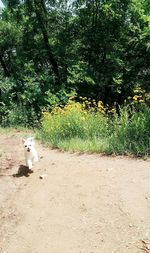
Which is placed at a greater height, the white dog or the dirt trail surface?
the white dog

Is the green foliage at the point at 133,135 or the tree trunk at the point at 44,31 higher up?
the tree trunk at the point at 44,31

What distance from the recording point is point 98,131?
10.2m

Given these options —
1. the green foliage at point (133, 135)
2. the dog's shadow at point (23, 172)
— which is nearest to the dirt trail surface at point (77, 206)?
the dog's shadow at point (23, 172)

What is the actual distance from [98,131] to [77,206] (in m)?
4.20

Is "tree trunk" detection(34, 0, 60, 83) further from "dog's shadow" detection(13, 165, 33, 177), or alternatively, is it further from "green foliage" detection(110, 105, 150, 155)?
"dog's shadow" detection(13, 165, 33, 177)

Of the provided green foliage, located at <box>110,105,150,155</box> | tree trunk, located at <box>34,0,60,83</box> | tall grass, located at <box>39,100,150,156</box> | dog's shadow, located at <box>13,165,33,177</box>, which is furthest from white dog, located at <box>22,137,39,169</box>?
tree trunk, located at <box>34,0,60,83</box>

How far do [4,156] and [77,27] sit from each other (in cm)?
972

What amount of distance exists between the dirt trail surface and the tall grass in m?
0.46

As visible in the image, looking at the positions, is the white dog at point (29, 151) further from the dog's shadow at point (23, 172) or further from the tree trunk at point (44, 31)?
the tree trunk at point (44, 31)

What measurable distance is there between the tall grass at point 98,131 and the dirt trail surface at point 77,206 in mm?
455

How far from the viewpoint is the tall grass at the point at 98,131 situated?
8555mm

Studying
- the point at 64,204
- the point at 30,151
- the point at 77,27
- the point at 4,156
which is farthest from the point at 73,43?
the point at 64,204

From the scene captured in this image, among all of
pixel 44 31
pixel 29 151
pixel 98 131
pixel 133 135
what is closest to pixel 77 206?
pixel 29 151

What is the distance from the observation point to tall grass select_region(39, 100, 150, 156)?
855 centimetres
